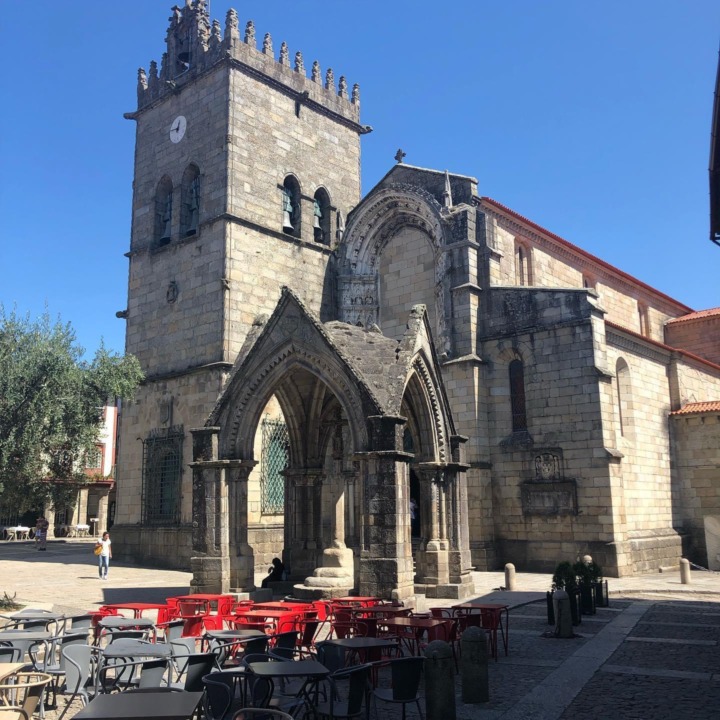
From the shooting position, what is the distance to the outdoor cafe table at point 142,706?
→ 4.25 meters

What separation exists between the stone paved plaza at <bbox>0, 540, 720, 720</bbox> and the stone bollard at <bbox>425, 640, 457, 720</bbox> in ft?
1.48

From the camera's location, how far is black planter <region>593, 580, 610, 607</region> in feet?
44.7

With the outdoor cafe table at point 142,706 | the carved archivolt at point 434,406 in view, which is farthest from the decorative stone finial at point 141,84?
the outdoor cafe table at point 142,706

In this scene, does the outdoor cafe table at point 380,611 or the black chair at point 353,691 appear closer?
the black chair at point 353,691

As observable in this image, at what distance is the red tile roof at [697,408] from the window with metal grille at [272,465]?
510 inches

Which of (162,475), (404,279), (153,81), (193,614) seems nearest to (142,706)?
(193,614)

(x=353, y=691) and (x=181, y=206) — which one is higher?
(x=181, y=206)

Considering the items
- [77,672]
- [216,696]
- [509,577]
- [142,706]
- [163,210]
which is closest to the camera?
[142,706]

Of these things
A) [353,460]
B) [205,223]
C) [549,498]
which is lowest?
[549,498]

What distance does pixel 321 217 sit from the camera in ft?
89.4

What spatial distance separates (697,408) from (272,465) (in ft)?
46.0

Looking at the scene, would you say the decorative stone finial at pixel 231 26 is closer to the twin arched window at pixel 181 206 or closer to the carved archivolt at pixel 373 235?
the twin arched window at pixel 181 206

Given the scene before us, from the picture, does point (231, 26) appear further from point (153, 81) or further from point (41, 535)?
point (41, 535)

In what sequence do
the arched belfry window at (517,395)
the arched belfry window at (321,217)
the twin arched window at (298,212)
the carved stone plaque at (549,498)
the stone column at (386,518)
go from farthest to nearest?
the arched belfry window at (321,217)
the twin arched window at (298,212)
the arched belfry window at (517,395)
the carved stone plaque at (549,498)
the stone column at (386,518)
